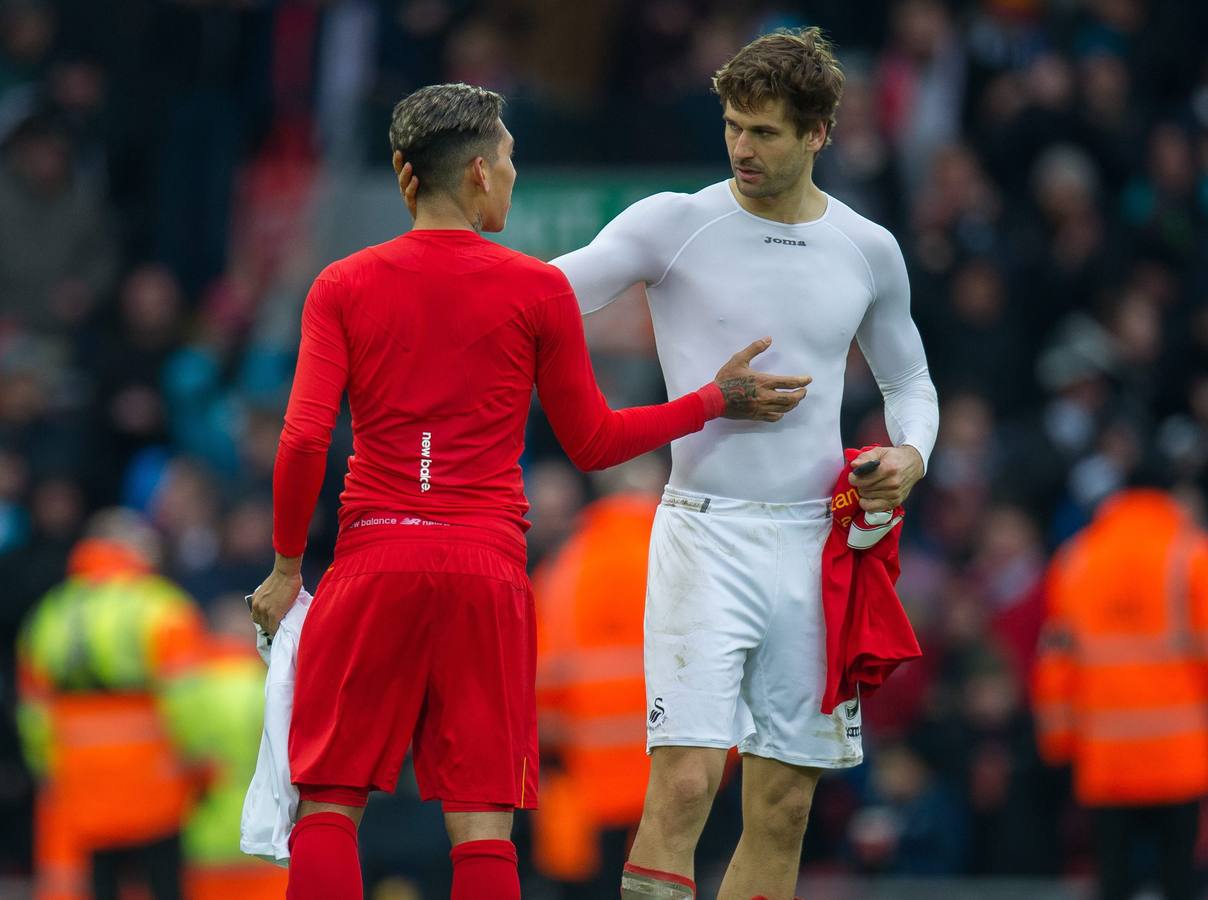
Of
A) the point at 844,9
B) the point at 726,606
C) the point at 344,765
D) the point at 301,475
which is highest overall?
the point at 844,9

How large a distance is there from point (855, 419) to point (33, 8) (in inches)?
258

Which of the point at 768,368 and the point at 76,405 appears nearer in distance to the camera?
the point at 768,368

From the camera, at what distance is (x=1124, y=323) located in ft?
40.1

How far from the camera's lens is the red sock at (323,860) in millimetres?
5172

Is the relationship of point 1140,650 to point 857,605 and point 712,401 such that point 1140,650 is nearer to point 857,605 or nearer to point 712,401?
point 857,605

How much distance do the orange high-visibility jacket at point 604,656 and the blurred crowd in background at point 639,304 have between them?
42 centimetres

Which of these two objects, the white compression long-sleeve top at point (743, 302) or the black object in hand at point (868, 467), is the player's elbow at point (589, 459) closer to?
the white compression long-sleeve top at point (743, 302)

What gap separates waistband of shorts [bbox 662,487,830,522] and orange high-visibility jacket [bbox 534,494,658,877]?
418 cm

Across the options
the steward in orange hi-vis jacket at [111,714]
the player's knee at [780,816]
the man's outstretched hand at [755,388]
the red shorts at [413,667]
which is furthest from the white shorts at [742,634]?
the steward in orange hi-vis jacket at [111,714]

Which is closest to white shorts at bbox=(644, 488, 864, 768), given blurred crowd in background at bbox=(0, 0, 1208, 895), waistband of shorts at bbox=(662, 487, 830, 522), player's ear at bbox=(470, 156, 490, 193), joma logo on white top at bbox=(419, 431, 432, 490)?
waistband of shorts at bbox=(662, 487, 830, 522)

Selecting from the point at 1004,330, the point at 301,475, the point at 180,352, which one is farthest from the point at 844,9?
the point at 301,475

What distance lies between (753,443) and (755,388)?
197 mm

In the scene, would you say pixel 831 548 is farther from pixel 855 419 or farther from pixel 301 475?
pixel 855 419

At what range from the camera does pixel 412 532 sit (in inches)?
207
